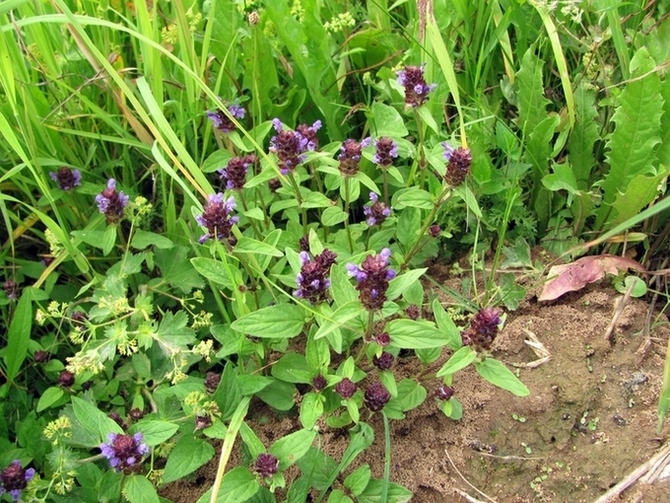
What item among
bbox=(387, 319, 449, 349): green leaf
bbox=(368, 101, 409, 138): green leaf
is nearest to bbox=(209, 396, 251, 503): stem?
bbox=(387, 319, 449, 349): green leaf

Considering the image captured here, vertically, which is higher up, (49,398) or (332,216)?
(332,216)

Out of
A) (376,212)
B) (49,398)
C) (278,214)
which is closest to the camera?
(49,398)

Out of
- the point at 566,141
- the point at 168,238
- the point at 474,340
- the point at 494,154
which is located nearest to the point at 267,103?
the point at 168,238

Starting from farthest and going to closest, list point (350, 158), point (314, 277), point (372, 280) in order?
point (350, 158) < point (314, 277) < point (372, 280)

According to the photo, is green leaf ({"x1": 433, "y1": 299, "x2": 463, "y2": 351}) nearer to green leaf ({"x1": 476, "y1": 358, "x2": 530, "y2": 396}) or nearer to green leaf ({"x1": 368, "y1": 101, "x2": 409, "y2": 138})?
green leaf ({"x1": 476, "y1": 358, "x2": 530, "y2": 396})

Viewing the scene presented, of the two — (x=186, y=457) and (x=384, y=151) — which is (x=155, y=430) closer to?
(x=186, y=457)

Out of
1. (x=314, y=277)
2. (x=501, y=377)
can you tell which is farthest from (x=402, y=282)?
(x=501, y=377)

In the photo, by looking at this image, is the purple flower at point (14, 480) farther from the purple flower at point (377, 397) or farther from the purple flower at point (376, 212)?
the purple flower at point (376, 212)
